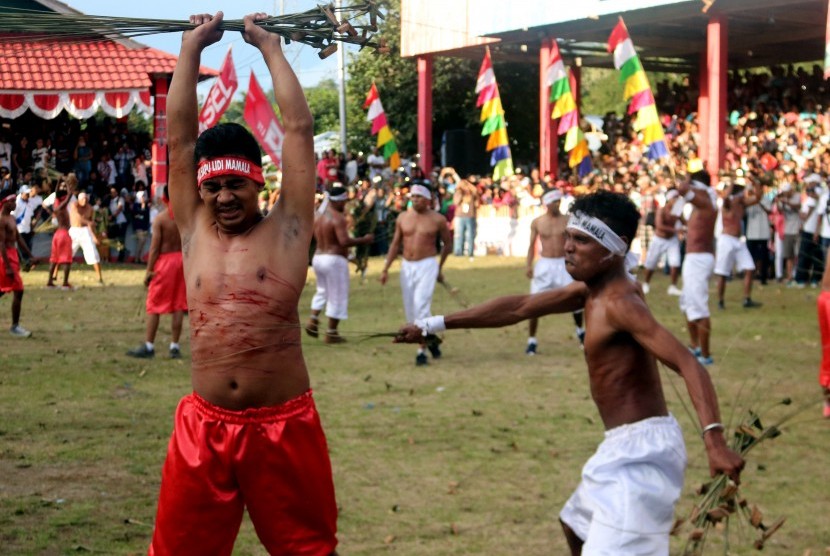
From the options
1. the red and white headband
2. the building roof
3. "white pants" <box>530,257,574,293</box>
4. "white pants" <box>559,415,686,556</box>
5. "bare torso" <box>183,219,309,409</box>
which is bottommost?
"white pants" <box>559,415,686,556</box>

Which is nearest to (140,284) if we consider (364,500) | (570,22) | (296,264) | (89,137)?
(89,137)

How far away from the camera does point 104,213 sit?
2608cm

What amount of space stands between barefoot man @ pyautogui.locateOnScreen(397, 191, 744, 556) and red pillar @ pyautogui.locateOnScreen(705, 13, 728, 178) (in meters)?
21.1

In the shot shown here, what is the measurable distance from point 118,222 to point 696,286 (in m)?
17.1

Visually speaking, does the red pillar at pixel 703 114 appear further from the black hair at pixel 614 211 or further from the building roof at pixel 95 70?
the black hair at pixel 614 211

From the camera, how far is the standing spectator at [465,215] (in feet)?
93.4

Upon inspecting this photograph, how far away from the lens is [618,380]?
455cm

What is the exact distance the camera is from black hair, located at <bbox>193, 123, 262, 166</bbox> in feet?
14.5

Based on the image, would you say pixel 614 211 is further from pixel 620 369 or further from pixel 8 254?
pixel 8 254

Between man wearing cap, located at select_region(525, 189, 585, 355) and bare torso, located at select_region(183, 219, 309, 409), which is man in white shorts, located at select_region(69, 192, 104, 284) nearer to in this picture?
man wearing cap, located at select_region(525, 189, 585, 355)

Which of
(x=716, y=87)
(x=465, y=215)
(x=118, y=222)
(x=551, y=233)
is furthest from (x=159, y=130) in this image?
(x=551, y=233)

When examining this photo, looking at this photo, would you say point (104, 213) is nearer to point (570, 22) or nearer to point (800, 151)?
point (570, 22)

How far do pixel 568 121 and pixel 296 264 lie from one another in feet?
67.4

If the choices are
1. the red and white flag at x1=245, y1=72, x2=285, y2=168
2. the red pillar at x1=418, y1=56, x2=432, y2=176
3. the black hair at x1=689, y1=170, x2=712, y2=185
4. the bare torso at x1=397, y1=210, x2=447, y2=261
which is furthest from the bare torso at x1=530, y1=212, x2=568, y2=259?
the red pillar at x1=418, y1=56, x2=432, y2=176
